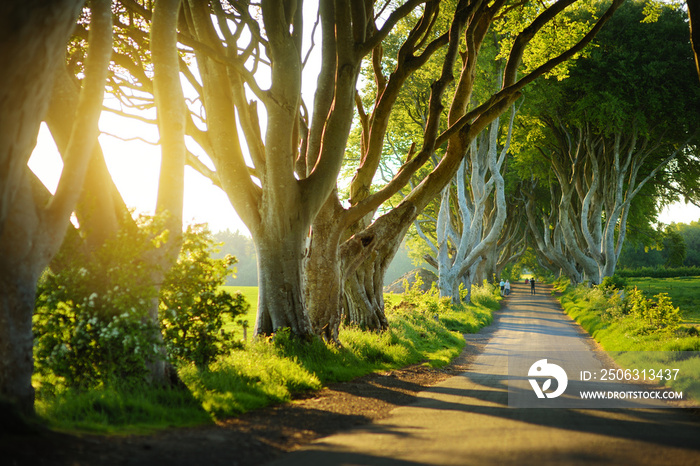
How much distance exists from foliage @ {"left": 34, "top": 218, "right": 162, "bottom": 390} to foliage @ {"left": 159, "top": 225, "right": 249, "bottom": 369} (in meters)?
0.71

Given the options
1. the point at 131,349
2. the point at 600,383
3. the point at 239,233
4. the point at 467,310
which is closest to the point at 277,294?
the point at 131,349

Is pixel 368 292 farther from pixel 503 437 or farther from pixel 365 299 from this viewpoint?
pixel 503 437

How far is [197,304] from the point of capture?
6.84 metres

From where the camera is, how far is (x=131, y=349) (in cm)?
580

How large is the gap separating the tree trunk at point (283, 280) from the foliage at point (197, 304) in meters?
2.16

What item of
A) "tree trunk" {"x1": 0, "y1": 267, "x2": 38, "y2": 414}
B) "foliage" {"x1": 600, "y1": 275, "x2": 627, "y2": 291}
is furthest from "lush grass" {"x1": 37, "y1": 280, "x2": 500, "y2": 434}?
"foliage" {"x1": 600, "y1": 275, "x2": 627, "y2": 291}

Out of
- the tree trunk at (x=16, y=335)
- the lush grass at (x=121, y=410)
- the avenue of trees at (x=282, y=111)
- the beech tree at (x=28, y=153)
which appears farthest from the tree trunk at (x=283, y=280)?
the tree trunk at (x=16, y=335)

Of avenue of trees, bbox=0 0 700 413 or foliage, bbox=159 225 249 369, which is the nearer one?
avenue of trees, bbox=0 0 700 413

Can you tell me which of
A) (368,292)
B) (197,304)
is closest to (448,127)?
(368,292)

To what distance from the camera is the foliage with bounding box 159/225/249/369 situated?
21.6ft

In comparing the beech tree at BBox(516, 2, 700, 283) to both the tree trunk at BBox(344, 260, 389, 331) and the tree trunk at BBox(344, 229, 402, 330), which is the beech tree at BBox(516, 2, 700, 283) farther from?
the tree trunk at BBox(344, 260, 389, 331)

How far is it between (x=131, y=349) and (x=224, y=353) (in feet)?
4.56

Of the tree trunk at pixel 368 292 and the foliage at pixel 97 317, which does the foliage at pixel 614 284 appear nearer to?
the tree trunk at pixel 368 292

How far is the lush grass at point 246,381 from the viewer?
201 inches
